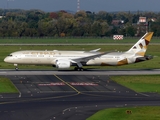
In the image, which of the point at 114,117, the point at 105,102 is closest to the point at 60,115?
the point at 114,117

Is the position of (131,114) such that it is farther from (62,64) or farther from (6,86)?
(62,64)

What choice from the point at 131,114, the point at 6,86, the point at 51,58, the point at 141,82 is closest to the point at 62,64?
the point at 51,58

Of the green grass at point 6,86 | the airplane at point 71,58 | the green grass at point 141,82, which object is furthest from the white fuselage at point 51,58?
the green grass at point 6,86

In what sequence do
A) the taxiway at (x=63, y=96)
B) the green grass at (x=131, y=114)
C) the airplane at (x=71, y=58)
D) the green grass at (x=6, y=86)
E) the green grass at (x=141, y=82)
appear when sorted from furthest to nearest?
the airplane at (x=71, y=58) → the green grass at (x=141, y=82) → the green grass at (x=6, y=86) → the taxiway at (x=63, y=96) → the green grass at (x=131, y=114)

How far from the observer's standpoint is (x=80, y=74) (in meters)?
87.7

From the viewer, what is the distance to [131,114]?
54125mm

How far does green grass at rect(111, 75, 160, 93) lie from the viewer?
71938 mm

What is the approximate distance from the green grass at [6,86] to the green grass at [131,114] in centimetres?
1627

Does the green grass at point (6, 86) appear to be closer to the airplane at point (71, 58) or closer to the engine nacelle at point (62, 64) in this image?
the airplane at point (71, 58)

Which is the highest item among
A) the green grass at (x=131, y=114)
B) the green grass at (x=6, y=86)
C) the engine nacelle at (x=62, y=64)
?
the green grass at (x=131, y=114)

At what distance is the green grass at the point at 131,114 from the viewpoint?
5251 cm

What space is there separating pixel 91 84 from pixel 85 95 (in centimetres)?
964

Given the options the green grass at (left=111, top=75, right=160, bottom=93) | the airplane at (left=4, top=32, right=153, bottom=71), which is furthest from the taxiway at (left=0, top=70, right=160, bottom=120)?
the airplane at (left=4, top=32, right=153, bottom=71)

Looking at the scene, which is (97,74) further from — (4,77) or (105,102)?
(105,102)
